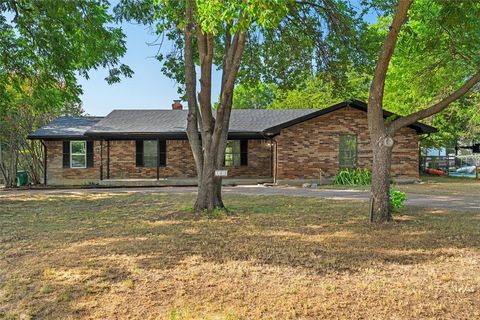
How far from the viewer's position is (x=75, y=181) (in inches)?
798

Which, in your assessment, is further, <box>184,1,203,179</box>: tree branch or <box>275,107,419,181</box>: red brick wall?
<box>275,107,419,181</box>: red brick wall

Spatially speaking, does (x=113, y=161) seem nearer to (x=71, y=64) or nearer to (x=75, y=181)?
(x=75, y=181)

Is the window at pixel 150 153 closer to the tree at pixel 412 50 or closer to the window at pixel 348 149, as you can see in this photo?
the window at pixel 348 149

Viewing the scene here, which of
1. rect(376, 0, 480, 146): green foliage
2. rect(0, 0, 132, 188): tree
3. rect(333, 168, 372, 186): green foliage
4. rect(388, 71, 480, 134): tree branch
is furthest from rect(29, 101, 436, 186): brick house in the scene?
rect(388, 71, 480, 134): tree branch

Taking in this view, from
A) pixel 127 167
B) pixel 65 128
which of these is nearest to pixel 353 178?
pixel 127 167

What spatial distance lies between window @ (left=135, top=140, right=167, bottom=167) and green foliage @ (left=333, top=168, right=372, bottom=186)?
8822 mm

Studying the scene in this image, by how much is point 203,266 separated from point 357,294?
1.82m

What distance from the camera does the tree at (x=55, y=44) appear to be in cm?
1024

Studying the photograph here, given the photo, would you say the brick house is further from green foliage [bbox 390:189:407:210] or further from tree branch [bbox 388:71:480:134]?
tree branch [bbox 388:71:480:134]

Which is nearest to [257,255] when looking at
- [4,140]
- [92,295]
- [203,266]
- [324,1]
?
[203,266]

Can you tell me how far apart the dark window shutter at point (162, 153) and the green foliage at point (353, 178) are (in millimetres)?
8706

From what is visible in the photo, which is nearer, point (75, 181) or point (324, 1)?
point (324, 1)

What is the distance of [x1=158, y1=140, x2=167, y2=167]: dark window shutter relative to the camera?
806 inches

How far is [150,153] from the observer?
20.6 m
